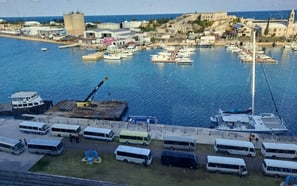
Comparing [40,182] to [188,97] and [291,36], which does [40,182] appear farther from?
[291,36]

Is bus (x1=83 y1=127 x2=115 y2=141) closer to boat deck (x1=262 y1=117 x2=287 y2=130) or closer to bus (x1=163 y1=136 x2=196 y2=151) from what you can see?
bus (x1=163 y1=136 x2=196 y2=151)

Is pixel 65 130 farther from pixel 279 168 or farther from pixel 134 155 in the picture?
pixel 279 168

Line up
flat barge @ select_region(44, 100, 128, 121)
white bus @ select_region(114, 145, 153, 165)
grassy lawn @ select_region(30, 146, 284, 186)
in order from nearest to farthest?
grassy lawn @ select_region(30, 146, 284, 186)
white bus @ select_region(114, 145, 153, 165)
flat barge @ select_region(44, 100, 128, 121)

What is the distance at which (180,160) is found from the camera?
14.0 metres

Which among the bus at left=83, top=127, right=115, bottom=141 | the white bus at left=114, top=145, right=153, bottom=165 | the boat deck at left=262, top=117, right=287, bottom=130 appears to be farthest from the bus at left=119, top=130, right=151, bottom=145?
the boat deck at left=262, top=117, right=287, bottom=130

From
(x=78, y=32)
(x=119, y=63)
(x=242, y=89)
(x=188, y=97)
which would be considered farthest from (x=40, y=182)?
(x=78, y=32)

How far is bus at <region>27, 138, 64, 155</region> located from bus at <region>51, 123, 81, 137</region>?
7.11ft

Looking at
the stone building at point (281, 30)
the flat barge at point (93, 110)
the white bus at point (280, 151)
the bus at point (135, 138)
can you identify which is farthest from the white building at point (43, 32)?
the white bus at point (280, 151)

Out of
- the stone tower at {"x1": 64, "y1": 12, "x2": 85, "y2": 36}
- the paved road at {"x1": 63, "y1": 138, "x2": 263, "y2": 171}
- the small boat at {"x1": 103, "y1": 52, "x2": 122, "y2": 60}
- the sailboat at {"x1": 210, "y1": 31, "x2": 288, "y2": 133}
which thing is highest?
the stone tower at {"x1": 64, "y1": 12, "x2": 85, "y2": 36}

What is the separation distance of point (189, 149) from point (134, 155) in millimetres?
3918

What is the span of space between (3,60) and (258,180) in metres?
67.0

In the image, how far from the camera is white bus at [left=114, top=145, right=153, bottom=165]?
14.3 m

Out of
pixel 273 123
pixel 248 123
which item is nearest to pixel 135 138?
pixel 248 123

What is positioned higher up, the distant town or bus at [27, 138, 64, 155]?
the distant town
